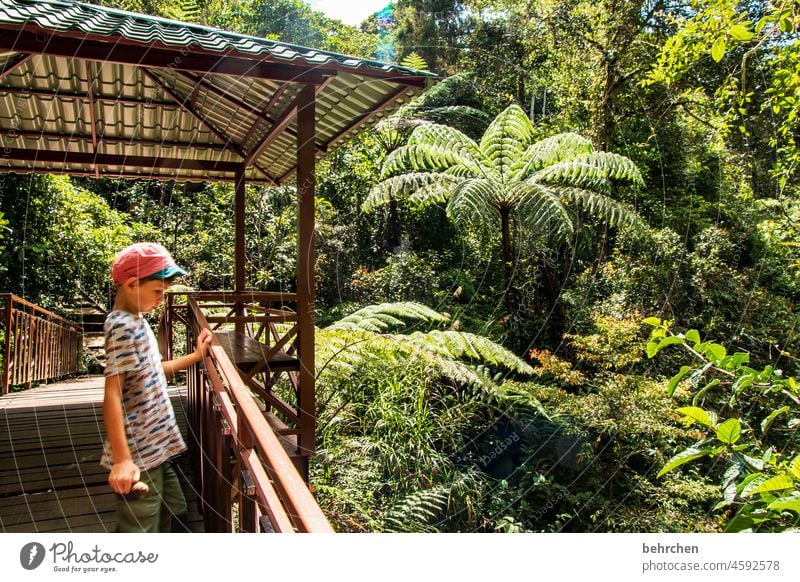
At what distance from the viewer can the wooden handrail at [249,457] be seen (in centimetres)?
78

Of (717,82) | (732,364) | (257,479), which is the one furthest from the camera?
(717,82)

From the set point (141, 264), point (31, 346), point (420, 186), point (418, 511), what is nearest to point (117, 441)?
point (141, 264)

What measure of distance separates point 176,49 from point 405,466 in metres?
2.66

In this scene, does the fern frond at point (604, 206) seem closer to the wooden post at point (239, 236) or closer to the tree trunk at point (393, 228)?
the tree trunk at point (393, 228)

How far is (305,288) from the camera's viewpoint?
2305 mm

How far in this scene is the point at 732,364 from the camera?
5.08 ft

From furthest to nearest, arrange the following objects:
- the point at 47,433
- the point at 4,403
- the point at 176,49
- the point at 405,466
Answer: the point at 405,466 < the point at 4,403 < the point at 47,433 < the point at 176,49

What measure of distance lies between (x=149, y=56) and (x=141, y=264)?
1.08 m

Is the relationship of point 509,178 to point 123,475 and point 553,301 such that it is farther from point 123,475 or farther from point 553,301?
point 123,475

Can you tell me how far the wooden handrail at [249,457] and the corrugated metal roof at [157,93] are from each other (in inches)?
35.5

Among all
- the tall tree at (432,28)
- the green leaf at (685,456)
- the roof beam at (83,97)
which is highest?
the tall tree at (432,28)

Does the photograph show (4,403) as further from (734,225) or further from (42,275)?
(734,225)

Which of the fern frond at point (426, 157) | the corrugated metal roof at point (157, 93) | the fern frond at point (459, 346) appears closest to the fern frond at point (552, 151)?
the fern frond at point (426, 157)
